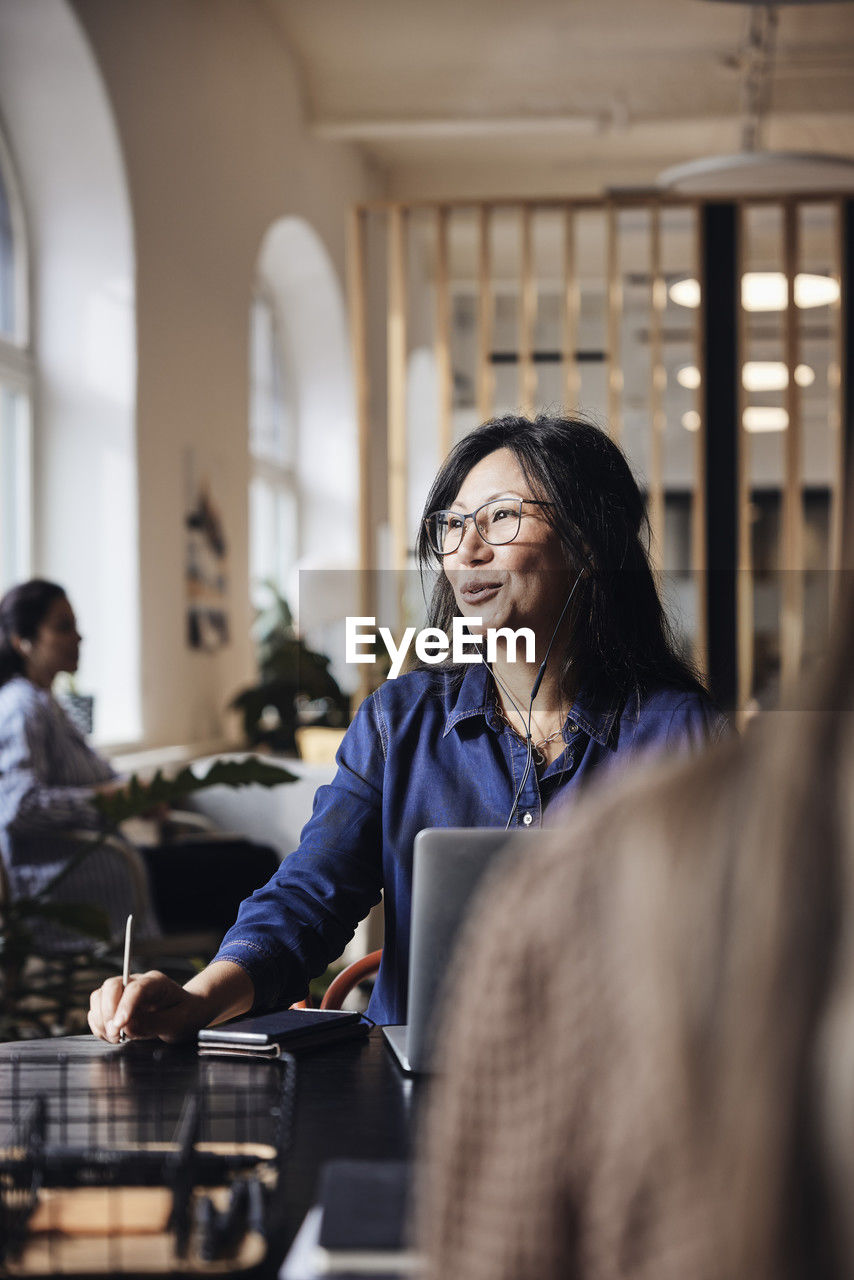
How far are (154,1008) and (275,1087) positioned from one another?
23cm

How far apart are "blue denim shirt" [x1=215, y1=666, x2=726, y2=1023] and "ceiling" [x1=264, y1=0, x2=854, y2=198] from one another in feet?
19.4

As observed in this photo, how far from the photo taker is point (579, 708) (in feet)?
5.86

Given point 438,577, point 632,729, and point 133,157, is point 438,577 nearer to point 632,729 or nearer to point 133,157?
point 632,729

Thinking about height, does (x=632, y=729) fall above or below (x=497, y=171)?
below

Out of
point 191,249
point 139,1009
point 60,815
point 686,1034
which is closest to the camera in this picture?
point 686,1034

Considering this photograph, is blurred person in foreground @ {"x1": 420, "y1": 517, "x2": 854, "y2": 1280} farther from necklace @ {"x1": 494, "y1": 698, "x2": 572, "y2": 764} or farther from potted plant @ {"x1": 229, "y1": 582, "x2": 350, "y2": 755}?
potted plant @ {"x1": 229, "y1": 582, "x2": 350, "y2": 755}

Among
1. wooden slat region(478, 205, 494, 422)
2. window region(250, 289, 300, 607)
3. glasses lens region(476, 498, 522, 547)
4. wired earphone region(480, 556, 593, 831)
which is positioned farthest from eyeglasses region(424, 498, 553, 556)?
window region(250, 289, 300, 607)

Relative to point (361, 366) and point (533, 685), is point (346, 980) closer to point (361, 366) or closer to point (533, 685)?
point (533, 685)

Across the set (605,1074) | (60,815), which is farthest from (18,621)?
(605,1074)

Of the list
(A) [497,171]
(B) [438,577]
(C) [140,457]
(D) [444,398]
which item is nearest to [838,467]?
(D) [444,398]

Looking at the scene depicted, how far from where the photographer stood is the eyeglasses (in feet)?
6.12

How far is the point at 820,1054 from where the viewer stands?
0.46 m

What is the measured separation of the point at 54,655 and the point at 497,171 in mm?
6504

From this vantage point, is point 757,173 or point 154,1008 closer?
point 154,1008
